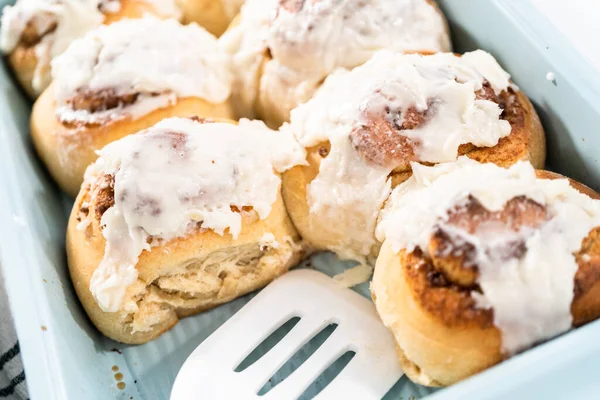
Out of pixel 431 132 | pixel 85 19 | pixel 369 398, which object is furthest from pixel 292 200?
pixel 85 19

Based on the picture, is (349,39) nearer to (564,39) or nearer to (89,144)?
(564,39)

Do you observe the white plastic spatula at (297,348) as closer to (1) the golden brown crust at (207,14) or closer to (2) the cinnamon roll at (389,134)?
(2) the cinnamon roll at (389,134)

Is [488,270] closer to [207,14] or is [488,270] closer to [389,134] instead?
[389,134]

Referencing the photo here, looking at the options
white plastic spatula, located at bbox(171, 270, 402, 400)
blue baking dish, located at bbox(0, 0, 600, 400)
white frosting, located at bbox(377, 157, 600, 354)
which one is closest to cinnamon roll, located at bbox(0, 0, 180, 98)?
blue baking dish, located at bbox(0, 0, 600, 400)

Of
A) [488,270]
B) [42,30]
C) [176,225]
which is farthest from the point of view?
[42,30]

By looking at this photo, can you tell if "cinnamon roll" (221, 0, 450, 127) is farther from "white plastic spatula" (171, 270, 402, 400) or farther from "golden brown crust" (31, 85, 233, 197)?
"white plastic spatula" (171, 270, 402, 400)

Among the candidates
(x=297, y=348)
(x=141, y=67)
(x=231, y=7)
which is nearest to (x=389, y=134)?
(x=297, y=348)
